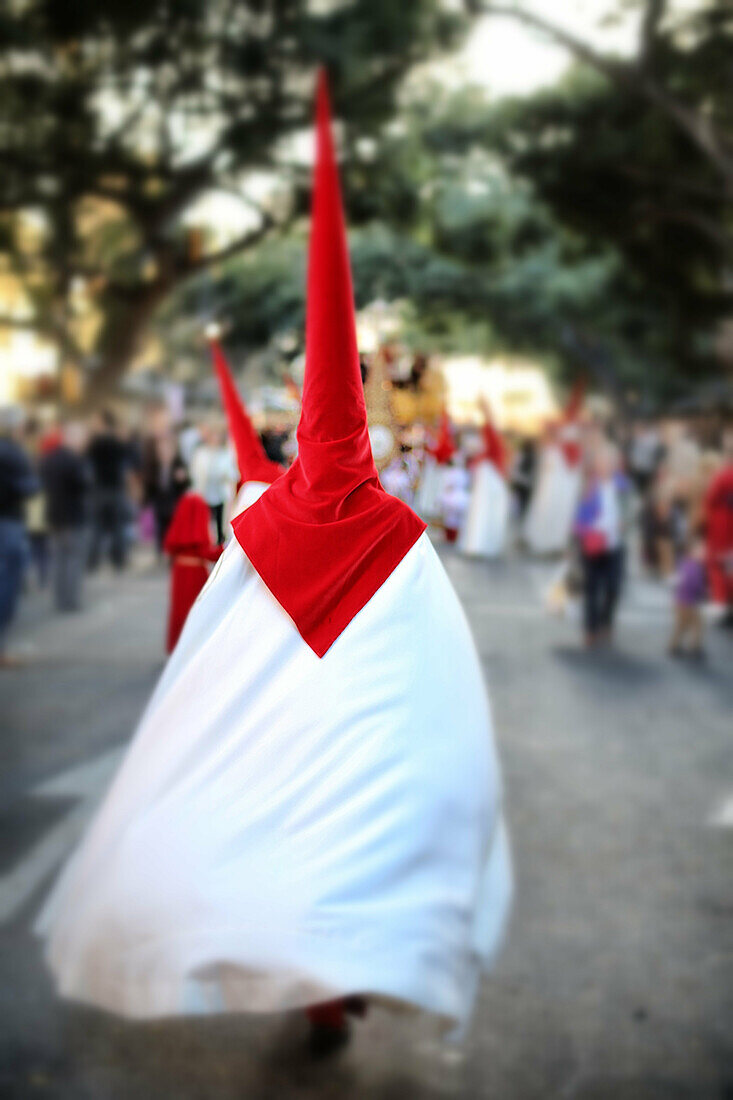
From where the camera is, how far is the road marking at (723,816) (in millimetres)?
4555

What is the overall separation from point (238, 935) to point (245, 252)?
2.01m

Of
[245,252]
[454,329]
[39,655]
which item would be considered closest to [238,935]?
[245,252]

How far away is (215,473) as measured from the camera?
6.40 ft

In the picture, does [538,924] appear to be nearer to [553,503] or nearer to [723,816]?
[723,816]

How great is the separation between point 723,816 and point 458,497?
3.14 metres

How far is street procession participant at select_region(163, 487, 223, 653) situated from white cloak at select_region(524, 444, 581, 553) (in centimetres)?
759

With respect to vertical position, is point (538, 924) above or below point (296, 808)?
below

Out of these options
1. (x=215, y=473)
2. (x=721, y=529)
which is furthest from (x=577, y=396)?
(x=721, y=529)

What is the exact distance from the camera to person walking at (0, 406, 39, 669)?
6461 mm

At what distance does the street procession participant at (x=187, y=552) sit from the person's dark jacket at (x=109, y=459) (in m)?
1.65

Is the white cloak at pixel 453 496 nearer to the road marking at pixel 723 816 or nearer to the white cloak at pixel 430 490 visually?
the white cloak at pixel 430 490

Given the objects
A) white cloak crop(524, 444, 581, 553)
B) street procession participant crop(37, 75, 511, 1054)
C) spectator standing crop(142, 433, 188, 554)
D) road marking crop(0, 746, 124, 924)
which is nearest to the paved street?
road marking crop(0, 746, 124, 924)

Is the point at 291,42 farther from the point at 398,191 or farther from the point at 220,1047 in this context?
the point at 220,1047

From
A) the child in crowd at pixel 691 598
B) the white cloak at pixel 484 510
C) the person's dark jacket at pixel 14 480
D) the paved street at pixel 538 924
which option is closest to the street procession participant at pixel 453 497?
the paved street at pixel 538 924
